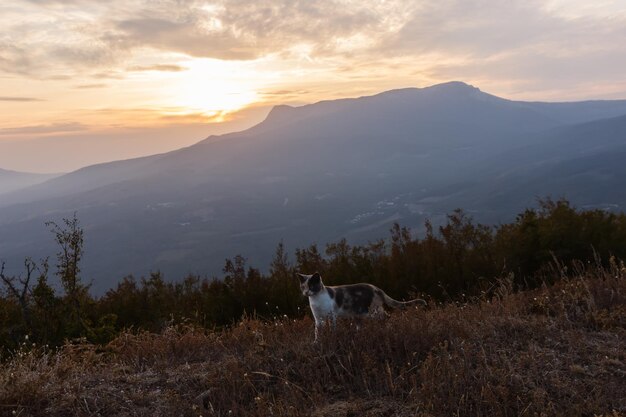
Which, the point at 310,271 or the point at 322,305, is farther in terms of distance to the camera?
the point at 310,271

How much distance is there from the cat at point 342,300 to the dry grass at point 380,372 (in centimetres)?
124

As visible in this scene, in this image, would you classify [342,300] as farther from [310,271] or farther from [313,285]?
[310,271]

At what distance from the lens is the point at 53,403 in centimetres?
490

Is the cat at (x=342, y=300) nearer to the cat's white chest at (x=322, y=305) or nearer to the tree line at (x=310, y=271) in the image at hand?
the cat's white chest at (x=322, y=305)

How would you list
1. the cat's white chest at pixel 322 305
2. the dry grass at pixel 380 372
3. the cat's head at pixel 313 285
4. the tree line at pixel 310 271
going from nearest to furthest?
the dry grass at pixel 380 372 < the cat's white chest at pixel 322 305 < the cat's head at pixel 313 285 < the tree line at pixel 310 271

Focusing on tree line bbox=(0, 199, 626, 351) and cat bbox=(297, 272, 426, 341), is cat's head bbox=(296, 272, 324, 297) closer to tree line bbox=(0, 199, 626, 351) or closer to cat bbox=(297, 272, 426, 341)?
cat bbox=(297, 272, 426, 341)

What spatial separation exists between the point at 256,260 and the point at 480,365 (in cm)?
15183

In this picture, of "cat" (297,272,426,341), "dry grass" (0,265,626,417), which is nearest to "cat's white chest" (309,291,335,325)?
"cat" (297,272,426,341)

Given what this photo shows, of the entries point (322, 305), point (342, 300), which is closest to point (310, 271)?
point (342, 300)

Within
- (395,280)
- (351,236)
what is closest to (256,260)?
(351,236)

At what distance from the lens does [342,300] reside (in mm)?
8047

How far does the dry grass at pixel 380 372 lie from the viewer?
4395mm

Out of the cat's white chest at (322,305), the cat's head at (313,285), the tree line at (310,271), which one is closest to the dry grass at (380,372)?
the cat's white chest at (322,305)

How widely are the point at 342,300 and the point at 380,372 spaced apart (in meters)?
3.02
